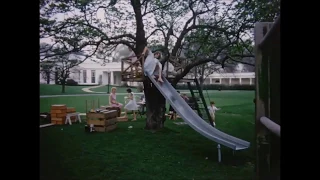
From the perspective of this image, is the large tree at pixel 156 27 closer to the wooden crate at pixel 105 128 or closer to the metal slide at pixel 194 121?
the metal slide at pixel 194 121

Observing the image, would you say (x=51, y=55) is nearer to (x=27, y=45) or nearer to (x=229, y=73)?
(x=27, y=45)

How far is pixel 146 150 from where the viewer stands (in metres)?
1.88

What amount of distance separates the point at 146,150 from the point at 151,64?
554mm

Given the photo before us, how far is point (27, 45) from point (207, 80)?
46.2 inches

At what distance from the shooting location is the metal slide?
1868 mm

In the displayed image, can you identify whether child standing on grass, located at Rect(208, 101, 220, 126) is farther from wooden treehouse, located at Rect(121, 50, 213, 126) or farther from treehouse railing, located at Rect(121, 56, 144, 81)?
treehouse railing, located at Rect(121, 56, 144, 81)

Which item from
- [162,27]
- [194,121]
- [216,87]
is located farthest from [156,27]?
[194,121]

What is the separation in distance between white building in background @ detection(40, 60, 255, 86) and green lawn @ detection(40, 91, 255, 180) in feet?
0.29

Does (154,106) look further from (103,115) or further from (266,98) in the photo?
(266,98)

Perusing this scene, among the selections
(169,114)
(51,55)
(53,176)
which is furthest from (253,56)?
(53,176)

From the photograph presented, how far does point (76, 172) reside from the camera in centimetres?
184

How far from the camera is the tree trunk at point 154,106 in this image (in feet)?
6.51

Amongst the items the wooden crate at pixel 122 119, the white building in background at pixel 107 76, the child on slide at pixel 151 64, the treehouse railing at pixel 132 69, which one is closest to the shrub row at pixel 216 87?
the white building in background at pixel 107 76

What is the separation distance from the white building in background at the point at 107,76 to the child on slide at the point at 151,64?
125 mm
